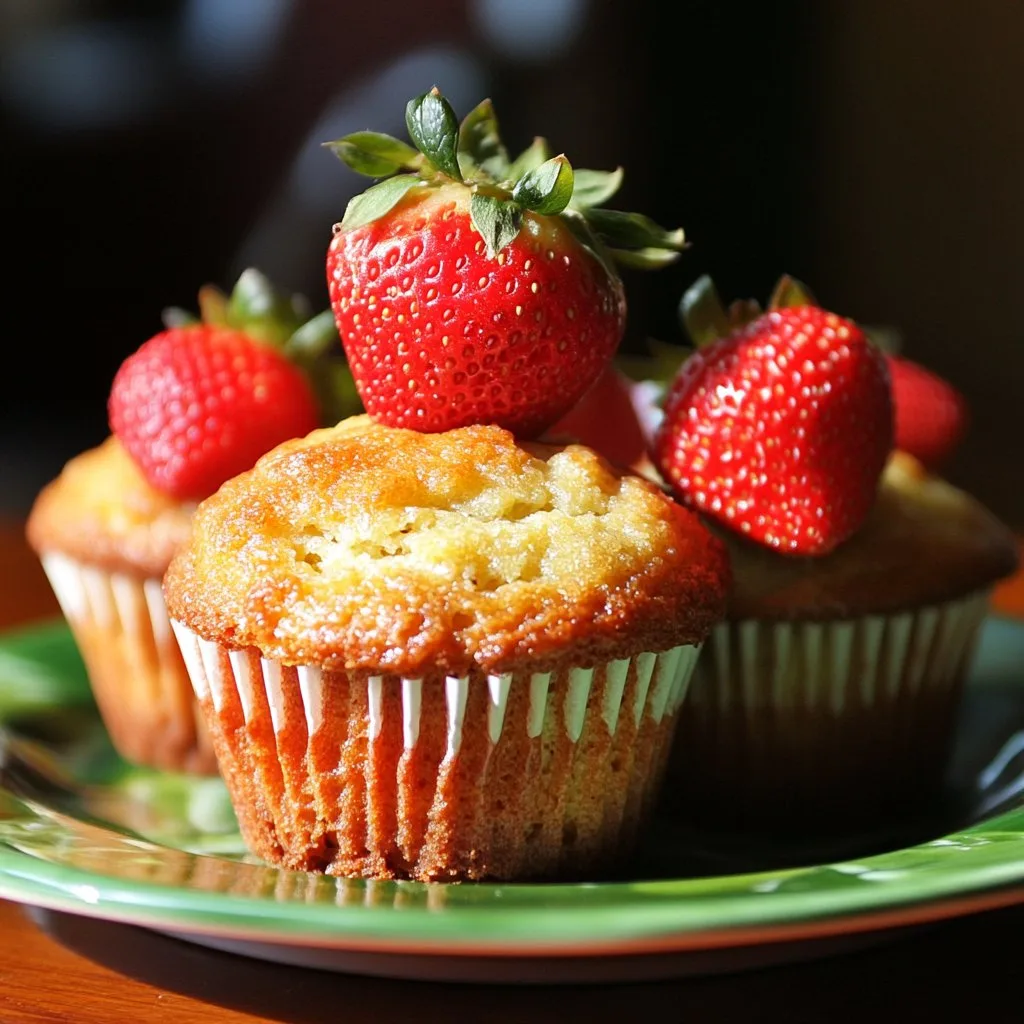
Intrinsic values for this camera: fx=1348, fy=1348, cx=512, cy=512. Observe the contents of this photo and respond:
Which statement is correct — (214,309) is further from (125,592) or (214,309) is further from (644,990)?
(644,990)

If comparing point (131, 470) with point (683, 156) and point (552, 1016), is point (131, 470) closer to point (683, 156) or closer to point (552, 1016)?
point (552, 1016)

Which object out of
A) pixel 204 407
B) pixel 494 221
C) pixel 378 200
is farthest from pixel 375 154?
pixel 204 407

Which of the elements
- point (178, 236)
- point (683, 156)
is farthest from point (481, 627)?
point (178, 236)

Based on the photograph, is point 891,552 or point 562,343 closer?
point 562,343

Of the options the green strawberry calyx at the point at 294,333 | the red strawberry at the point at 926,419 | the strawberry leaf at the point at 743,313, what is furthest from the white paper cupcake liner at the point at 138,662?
the red strawberry at the point at 926,419

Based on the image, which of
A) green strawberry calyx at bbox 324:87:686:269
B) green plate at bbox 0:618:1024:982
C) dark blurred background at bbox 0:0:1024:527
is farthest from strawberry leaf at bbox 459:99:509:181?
dark blurred background at bbox 0:0:1024:527

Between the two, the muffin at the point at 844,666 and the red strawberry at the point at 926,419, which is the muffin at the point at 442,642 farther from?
the red strawberry at the point at 926,419
